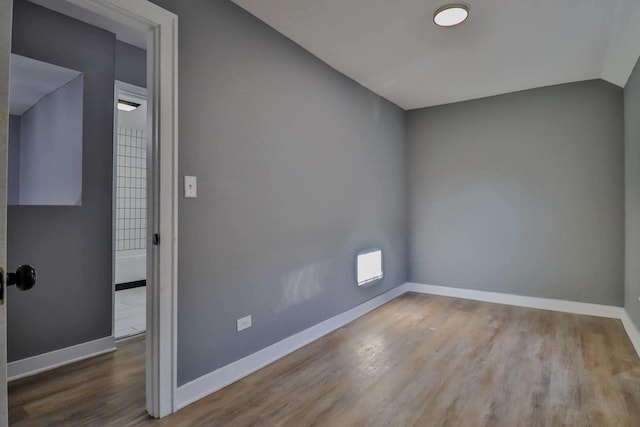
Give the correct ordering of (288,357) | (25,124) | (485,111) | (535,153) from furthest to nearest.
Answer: (485,111) < (535,153) < (25,124) < (288,357)

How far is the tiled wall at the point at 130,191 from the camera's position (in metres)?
5.10

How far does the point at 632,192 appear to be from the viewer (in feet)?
9.58

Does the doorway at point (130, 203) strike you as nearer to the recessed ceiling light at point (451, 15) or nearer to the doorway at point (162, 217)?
the doorway at point (162, 217)

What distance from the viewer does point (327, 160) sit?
311 centimetres

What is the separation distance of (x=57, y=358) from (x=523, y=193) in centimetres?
458

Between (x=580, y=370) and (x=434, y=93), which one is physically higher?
(x=434, y=93)

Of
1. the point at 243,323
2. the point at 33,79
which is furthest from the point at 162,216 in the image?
the point at 33,79

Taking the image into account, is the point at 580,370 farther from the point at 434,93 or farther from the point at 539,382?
the point at 434,93

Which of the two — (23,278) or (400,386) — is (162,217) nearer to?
(23,278)

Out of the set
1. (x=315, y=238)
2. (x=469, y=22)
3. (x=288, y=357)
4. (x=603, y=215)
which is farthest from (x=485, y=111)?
(x=288, y=357)

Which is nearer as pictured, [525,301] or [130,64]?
[130,64]

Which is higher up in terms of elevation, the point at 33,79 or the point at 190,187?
the point at 33,79

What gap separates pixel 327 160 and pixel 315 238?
720 mm

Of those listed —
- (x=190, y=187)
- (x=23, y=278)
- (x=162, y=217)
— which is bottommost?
(x=23, y=278)
